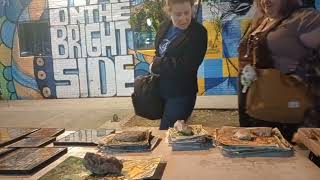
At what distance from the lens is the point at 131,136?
222 cm

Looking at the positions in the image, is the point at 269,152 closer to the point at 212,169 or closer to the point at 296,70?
the point at 212,169

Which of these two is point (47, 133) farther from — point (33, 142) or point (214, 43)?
point (214, 43)

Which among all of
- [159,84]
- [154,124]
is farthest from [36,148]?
[154,124]

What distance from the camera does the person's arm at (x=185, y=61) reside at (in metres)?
3.91

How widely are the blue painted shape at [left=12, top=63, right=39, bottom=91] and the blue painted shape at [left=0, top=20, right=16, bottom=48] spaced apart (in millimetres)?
495

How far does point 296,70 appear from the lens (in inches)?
123

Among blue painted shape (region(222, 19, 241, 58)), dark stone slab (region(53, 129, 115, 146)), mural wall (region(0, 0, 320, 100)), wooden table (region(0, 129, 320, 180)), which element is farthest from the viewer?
mural wall (region(0, 0, 320, 100))

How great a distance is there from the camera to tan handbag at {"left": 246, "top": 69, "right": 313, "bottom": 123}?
3.13 m

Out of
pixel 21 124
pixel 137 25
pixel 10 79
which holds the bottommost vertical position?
pixel 21 124

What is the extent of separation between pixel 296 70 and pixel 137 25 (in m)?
4.58

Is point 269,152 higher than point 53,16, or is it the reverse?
point 53,16

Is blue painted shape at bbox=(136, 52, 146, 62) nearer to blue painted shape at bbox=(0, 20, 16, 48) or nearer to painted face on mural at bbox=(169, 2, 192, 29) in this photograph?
blue painted shape at bbox=(0, 20, 16, 48)

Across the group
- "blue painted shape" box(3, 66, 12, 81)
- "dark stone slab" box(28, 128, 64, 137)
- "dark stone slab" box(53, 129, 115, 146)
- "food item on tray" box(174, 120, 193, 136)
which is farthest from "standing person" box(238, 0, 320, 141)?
"blue painted shape" box(3, 66, 12, 81)

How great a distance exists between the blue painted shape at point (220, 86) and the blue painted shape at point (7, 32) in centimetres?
433
